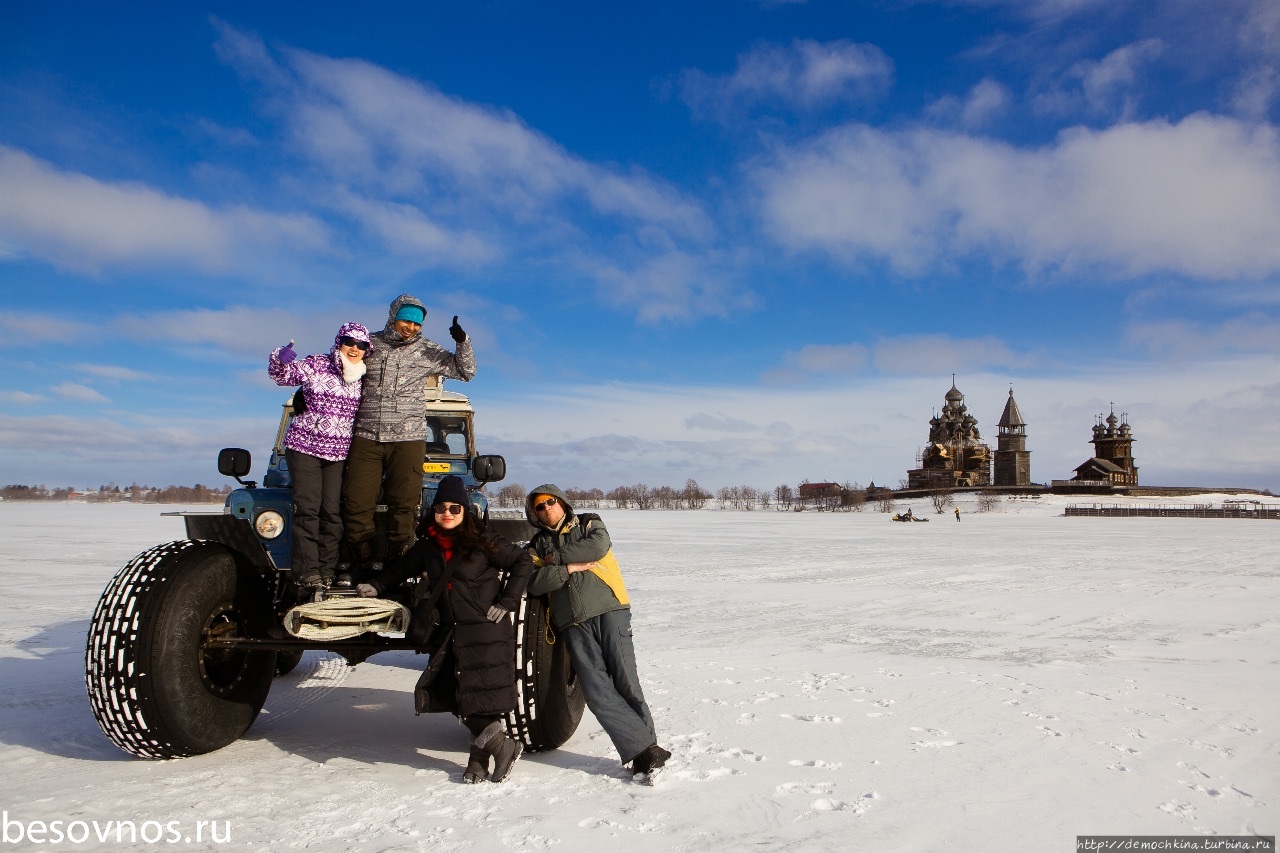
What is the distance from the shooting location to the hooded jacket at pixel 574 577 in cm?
417

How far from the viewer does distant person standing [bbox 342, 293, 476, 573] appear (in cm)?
450

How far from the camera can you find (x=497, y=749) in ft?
13.3

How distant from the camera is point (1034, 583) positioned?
13.7m

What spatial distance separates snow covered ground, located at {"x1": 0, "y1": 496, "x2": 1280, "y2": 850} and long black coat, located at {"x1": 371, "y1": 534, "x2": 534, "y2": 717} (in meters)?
0.40

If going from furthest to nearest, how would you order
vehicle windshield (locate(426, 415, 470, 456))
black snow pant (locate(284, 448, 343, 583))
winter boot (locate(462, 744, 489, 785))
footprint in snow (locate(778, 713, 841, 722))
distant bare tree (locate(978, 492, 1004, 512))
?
distant bare tree (locate(978, 492, 1004, 512)) → vehicle windshield (locate(426, 415, 470, 456)) → footprint in snow (locate(778, 713, 841, 722)) → black snow pant (locate(284, 448, 343, 583)) → winter boot (locate(462, 744, 489, 785))

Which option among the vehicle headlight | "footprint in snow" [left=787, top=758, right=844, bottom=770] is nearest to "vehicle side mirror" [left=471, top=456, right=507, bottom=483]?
the vehicle headlight

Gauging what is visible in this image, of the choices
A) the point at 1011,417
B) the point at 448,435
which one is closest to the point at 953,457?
the point at 1011,417

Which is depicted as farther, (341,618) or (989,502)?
(989,502)

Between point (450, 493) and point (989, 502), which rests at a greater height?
point (450, 493)

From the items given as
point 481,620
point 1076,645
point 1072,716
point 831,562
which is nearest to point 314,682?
point 481,620

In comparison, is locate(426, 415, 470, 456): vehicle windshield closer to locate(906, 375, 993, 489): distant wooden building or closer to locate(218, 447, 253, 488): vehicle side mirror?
locate(218, 447, 253, 488): vehicle side mirror

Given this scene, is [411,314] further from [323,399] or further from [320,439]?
[320,439]

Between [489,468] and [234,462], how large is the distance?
167 centimetres

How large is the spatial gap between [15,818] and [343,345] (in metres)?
2.54
